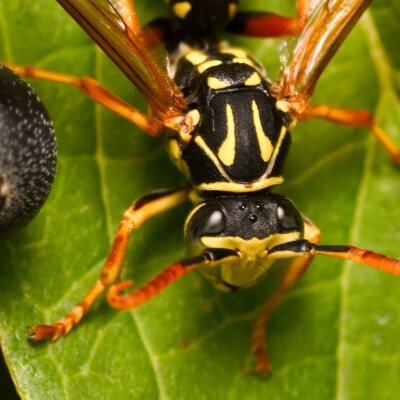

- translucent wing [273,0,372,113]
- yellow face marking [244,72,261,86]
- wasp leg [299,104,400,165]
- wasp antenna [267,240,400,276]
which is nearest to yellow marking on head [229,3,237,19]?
translucent wing [273,0,372,113]

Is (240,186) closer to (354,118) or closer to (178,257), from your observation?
(178,257)

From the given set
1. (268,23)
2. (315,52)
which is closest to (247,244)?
(315,52)

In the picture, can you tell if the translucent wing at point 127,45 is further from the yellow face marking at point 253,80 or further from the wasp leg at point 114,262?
the wasp leg at point 114,262

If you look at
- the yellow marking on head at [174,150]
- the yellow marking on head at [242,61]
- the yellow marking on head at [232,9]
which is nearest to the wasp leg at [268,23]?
the yellow marking on head at [232,9]

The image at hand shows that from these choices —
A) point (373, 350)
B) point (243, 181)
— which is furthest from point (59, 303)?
point (373, 350)

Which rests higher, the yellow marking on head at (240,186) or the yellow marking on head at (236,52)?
the yellow marking on head at (236,52)

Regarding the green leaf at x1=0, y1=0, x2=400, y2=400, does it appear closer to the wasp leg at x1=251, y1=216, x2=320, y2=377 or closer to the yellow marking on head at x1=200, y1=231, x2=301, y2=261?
the wasp leg at x1=251, y1=216, x2=320, y2=377
